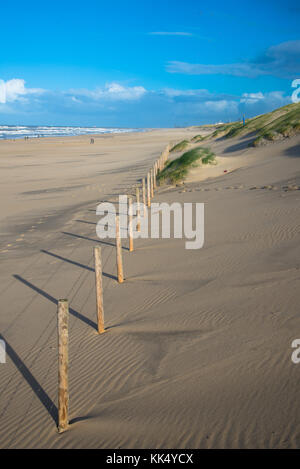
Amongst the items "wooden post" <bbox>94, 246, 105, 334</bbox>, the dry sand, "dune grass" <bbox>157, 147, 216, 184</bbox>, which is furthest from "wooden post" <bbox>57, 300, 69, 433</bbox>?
"dune grass" <bbox>157, 147, 216, 184</bbox>

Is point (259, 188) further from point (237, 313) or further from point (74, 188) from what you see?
point (74, 188)

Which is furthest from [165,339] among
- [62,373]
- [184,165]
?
[184,165]

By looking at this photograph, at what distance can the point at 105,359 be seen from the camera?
563cm

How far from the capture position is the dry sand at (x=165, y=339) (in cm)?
410

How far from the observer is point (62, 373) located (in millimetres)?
4250

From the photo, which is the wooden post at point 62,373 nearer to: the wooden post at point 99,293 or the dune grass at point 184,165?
the wooden post at point 99,293

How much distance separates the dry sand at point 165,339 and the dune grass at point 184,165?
10400 millimetres

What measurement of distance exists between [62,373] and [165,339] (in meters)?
2.07

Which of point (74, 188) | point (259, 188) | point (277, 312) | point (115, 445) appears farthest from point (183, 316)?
point (74, 188)

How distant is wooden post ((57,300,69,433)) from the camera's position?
423 centimetres

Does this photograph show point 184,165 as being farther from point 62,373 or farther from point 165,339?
point 62,373

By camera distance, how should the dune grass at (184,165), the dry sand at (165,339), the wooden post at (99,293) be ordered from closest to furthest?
1. the dry sand at (165,339)
2. the wooden post at (99,293)
3. the dune grass at (184,165)

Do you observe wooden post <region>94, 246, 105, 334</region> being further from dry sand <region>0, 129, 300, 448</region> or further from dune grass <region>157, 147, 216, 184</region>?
dune grass <region>157, 147, 216, 184</region>

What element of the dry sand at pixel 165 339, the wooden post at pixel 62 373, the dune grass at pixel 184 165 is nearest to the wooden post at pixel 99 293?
the dry sand at pixel 165 339
